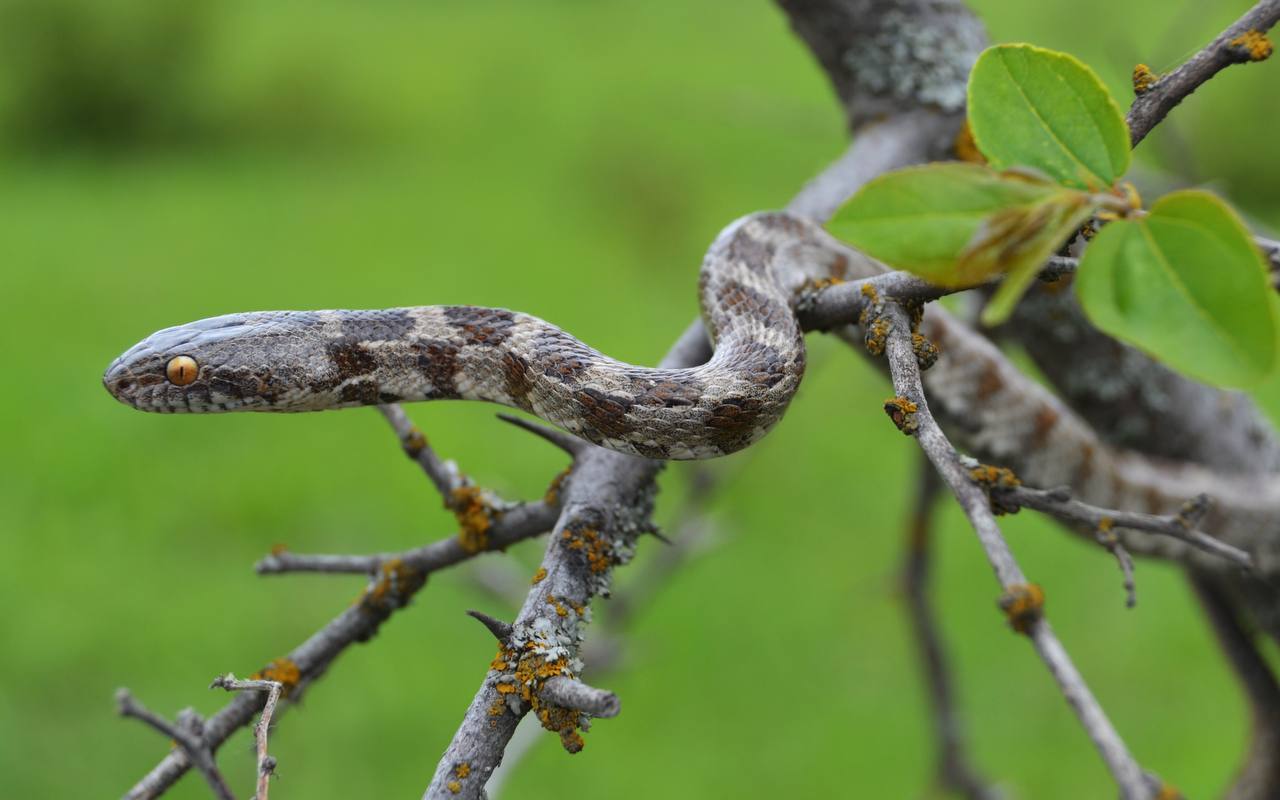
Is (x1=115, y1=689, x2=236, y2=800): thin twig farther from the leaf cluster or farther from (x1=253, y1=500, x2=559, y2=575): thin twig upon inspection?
the leaf cluster

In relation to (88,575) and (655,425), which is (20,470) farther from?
(655,425)

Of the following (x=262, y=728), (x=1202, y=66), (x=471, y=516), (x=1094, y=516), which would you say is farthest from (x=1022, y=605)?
(x=471, y=516)

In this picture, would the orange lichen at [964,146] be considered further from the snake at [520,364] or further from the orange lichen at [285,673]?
the orange lichen at [285,673]

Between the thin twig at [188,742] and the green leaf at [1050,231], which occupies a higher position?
the green leaf at [1050,231]

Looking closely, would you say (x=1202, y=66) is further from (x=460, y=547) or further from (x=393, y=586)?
(x=393, y=586)

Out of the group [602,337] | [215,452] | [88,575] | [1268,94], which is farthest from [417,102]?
[1268,94]

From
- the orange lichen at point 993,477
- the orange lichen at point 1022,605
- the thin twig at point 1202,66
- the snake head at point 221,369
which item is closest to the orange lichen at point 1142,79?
the thin twig at point 1202,66

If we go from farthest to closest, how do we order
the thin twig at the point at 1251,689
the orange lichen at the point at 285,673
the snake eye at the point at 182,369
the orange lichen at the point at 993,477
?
the thin twig at the point at 1251,689, the snake eye at the point at 182,369, the orange lichen at the point at 285,673, the orange lichen at the point at 993,477
